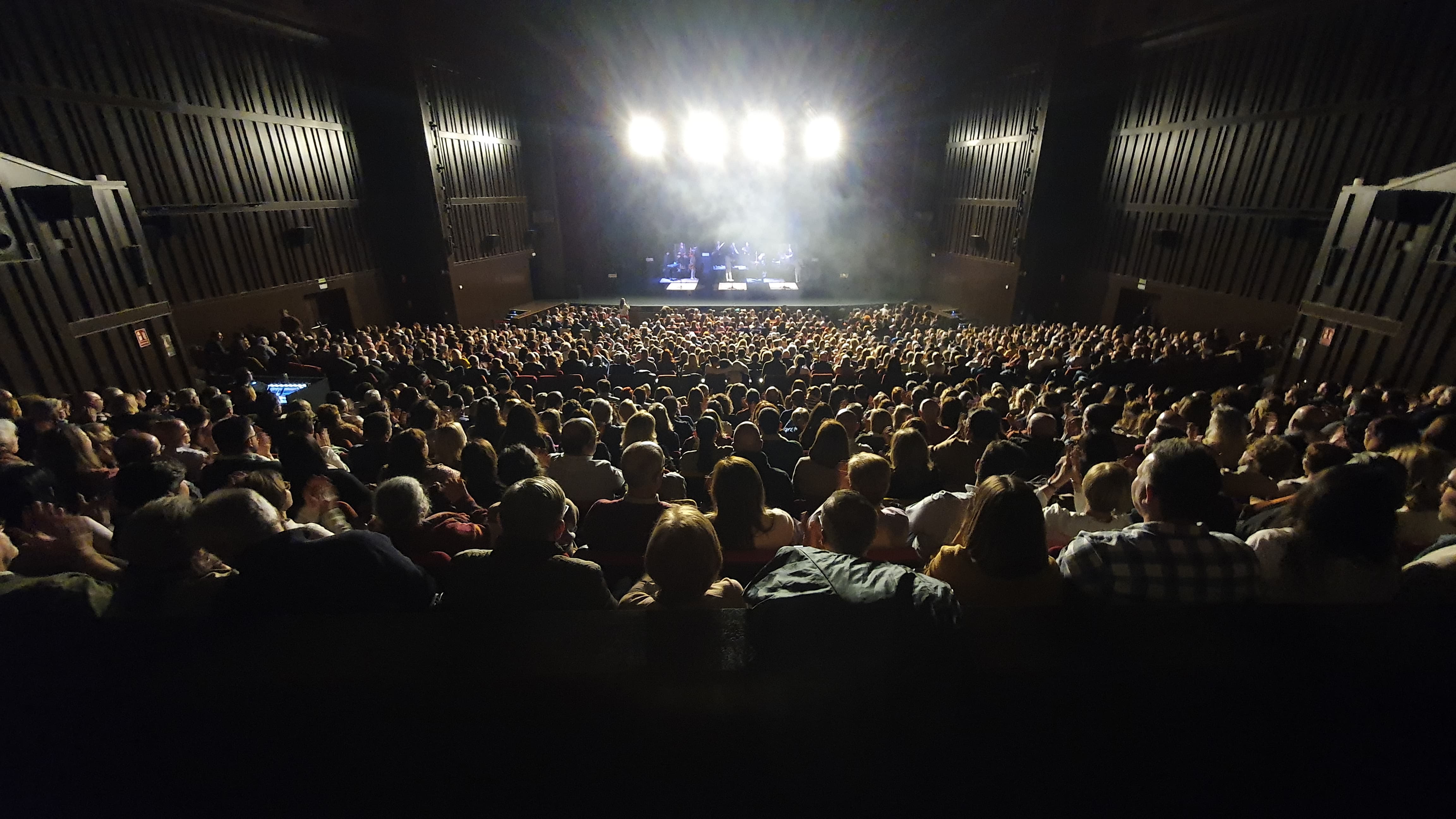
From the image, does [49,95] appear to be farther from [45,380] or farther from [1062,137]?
[1062,137]

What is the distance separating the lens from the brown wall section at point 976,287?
57.5ft

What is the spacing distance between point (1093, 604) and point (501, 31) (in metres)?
22.0

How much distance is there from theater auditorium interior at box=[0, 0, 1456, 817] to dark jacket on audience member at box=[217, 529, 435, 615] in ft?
0.06

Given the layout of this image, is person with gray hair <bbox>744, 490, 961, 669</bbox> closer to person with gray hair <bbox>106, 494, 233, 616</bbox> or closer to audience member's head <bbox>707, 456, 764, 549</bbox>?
audience member's head <bbox>707, 456, 764, 549</bbox>

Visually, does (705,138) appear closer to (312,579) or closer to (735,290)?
(735,290)

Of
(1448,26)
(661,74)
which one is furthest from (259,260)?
(1448,26)

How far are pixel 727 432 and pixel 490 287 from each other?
605 inches

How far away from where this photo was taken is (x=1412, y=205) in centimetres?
759

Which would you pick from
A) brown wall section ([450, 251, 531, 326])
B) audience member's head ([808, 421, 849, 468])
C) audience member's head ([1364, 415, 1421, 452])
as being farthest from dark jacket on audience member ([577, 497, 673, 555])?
brown wall section ([450, 251, 531, 326])

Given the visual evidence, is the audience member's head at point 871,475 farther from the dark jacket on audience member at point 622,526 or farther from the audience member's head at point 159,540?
the audience member's head at point 159,540

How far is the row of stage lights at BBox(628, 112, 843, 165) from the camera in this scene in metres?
21.7

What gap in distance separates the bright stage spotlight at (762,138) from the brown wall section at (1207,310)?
1222 cm

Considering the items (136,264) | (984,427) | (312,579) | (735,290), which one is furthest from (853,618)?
(735,290)

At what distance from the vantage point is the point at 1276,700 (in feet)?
5.25
